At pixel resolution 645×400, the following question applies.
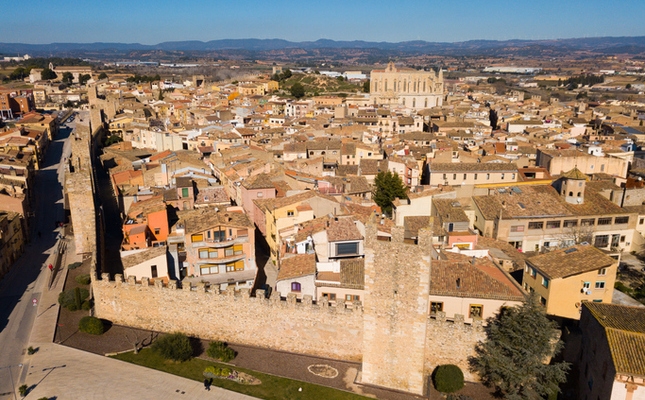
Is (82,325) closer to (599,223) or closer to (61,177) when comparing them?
(599,223)

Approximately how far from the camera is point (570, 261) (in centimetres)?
1872

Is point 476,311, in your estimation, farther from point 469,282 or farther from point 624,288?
point 624,288

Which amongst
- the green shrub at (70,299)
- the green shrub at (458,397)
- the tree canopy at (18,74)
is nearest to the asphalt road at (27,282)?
the green shrub at (70,299)

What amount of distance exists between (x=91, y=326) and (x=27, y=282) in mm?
7783

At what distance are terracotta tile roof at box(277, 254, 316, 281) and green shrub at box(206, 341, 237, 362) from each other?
3490 millimetres

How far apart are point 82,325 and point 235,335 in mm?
6058

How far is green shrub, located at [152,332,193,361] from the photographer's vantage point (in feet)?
59.2

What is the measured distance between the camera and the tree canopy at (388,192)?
3312 cm

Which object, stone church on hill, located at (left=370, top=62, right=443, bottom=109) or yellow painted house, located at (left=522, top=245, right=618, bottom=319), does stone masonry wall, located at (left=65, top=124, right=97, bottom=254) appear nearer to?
yellow painted house, located at (left=522, top=245, right=618, bottom=319)

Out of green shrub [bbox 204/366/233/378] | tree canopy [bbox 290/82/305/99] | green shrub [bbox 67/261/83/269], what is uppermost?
tree canopy [bbox 290/82/305/99]

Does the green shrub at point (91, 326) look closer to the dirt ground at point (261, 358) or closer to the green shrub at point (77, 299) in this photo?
the dirt ground at point (261, 358)

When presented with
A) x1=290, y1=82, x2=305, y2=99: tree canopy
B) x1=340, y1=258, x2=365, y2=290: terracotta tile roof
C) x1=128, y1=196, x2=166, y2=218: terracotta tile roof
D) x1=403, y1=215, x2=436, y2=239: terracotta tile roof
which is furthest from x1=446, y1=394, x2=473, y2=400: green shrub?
x1=290, y1=82, x2=305, y2=99: tree canopy

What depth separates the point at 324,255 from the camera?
22844 millimetres

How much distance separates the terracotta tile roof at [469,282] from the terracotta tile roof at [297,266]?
4.94m
